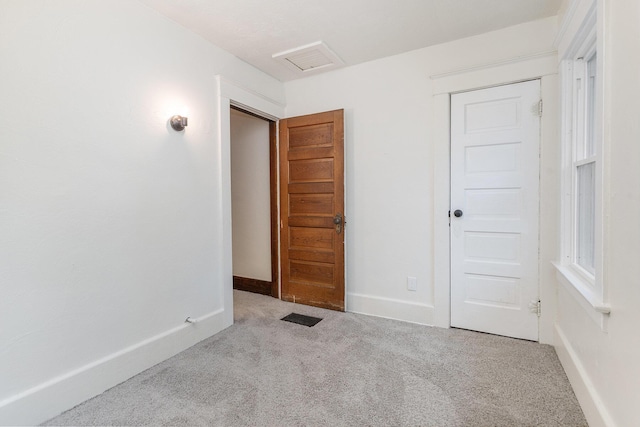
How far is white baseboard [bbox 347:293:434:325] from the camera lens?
2.75 metres

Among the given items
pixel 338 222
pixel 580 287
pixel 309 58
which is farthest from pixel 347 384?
pixel 309 58

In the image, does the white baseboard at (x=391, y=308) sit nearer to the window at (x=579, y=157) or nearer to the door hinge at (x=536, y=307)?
the door hinge at (x=536, y=307)

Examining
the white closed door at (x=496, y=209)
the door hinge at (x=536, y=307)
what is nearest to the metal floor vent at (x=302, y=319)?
the white closed door at (x=496, y=209)

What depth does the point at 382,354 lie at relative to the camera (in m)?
2.20

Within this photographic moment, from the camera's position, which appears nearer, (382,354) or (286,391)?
(286,391)

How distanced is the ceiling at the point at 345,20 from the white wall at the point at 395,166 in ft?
0.62

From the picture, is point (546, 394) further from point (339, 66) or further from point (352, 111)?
point (339, 66)

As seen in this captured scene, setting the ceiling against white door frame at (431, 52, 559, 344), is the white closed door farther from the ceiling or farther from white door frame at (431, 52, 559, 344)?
the ceiling

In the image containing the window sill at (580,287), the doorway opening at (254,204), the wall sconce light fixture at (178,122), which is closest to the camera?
the window sill at (580,287)

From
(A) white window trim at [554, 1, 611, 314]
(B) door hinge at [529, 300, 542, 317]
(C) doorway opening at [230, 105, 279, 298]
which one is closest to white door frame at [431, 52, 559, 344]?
(B) door hinge at [529, 300, 542, 317]

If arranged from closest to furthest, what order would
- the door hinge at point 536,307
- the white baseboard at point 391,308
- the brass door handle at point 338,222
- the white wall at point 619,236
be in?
the white wall at point 619,236
the door hinge at point 536,307
the white baseboard at point 391,308
the brass door handle at point 338,222

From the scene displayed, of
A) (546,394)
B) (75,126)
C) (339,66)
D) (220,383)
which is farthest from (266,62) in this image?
(546,394)

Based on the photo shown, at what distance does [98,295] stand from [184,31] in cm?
196

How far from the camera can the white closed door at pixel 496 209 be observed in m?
2.37
